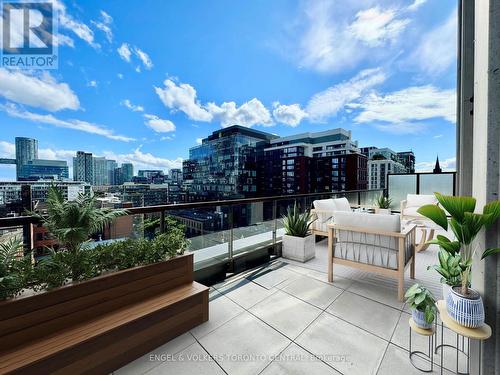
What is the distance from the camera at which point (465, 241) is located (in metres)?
1.20

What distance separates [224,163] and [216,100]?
8162mm

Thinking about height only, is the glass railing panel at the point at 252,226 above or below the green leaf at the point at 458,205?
below

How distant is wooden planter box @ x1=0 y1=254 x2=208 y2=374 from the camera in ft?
3.84

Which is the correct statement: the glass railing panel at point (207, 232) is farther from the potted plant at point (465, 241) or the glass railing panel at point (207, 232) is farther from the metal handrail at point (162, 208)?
the potted plant at point (465, 241)

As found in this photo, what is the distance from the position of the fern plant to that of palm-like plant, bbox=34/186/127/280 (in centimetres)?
284

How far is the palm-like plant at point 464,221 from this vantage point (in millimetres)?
1080

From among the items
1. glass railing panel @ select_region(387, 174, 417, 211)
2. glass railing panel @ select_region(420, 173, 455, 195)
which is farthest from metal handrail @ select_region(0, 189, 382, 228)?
glass railing panel @ select_region(420, 173, 455, 195)

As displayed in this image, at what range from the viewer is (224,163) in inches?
1051

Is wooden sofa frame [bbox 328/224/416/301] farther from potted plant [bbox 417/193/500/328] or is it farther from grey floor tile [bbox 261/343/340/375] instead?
grey floor tile [bbox 261/343/340/375]

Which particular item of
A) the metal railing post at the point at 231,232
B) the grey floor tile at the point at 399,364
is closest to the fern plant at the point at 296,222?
the metal railing post at the point at 231,232

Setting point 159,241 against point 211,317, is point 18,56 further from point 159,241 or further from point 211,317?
point 211,317

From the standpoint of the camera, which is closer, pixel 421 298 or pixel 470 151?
pixel 421 298

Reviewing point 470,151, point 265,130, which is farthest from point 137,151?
point 470,151

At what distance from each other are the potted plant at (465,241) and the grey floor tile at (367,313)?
79 cm
